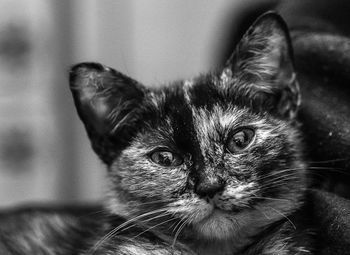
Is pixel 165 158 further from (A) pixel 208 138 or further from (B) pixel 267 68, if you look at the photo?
(B) pixel 267 68

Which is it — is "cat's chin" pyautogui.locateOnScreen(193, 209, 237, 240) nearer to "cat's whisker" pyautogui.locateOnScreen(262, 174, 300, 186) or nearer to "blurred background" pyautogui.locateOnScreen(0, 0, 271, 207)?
"cat's whisker" pyautogui.locateOnScreen(262, 174, 300, 186)

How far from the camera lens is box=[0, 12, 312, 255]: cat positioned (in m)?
1.31

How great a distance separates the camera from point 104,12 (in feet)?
11.1

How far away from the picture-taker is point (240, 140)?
4.54ft

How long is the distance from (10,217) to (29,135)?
165 cm

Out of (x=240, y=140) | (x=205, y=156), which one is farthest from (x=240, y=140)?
(x=205, y=156)

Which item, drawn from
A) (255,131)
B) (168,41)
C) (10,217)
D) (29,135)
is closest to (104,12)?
(168,41)

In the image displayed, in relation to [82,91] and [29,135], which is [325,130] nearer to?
[82,91]

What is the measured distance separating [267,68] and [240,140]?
0.22 m

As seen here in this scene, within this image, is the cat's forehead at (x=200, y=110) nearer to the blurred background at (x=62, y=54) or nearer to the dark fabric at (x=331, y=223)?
the dark fabric at (x=331, y=223)

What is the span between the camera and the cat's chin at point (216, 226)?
4.25ft

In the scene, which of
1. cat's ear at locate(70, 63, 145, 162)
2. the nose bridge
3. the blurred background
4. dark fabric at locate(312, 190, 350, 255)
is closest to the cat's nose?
the nose bridge

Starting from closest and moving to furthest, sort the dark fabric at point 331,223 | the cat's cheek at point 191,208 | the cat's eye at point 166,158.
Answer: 1. the dark fabric at point 331,223
2. the cat's cheek at point 191,208
3. the cat's eye at point 166,158

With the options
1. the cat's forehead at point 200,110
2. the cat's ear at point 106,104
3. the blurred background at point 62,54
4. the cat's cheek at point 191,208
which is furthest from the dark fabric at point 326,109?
the blurred background at point 62,54
